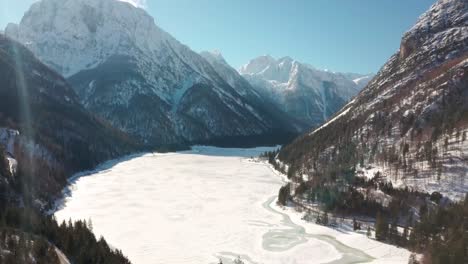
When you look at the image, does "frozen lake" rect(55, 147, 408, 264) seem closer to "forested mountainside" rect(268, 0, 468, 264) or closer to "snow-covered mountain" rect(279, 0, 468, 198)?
"forested mountainside" rect(268, 0, 468, 264)

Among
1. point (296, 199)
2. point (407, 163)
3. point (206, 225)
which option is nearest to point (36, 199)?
point (206, 225)

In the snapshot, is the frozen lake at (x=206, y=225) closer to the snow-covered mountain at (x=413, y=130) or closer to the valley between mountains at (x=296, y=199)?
the valley between mountains at (x=296, y=199)

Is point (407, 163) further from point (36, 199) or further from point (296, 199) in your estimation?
point (36, 199)

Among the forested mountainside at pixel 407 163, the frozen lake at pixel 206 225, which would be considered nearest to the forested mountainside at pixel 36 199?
the frozen lake at pixel 206 225

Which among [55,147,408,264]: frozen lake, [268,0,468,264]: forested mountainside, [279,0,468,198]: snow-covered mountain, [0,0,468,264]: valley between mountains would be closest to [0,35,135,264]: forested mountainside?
[0,0,468,264]: valley between mountains

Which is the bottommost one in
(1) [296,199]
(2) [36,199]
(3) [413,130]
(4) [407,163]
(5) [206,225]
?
(5) [206,225]

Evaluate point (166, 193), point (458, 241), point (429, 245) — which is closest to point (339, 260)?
point (429, 245)
